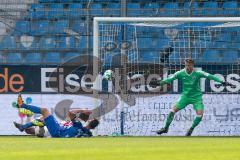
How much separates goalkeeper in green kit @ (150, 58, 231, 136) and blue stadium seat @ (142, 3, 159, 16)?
4.67 meters

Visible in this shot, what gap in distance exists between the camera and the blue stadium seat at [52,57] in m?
21.3

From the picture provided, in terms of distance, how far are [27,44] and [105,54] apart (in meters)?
4.36

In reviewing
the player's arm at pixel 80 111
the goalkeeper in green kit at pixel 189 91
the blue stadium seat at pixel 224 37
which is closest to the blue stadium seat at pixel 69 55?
the player's arm at pixel 80 111

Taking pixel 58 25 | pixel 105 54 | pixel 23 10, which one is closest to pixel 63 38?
pixel 58 25

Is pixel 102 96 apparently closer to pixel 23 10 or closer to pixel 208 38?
pixel 208 38

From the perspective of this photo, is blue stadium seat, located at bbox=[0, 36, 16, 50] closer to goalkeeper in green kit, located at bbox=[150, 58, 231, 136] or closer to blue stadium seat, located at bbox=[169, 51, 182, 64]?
blue stadium seat, located at bbox=[169, 51, 182, 64]

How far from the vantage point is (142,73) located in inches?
704

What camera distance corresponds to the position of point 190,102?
16.6 m

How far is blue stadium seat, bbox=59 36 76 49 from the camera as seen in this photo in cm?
2097

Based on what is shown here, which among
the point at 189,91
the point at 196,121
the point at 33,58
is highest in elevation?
the point at 33,58

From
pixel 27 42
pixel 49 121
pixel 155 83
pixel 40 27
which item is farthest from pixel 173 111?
pixel 40 27

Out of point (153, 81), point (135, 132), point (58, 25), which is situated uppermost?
point (58, 25)

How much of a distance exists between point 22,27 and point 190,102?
7.40 m

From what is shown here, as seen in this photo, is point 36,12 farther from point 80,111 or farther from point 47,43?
point 80,111
